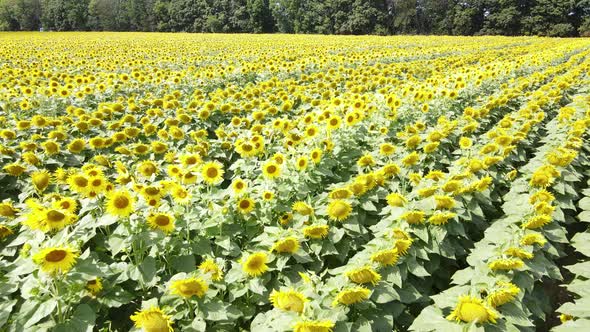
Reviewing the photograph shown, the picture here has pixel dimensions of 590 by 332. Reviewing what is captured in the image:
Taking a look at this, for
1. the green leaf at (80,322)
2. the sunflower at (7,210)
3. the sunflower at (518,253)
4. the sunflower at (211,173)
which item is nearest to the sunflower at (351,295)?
the sunflower at (518,253)

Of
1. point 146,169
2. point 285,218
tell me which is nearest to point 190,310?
point 285,218

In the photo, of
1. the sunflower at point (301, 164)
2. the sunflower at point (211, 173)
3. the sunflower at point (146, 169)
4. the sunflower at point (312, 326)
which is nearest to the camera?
the sunflower at point (312, 326)

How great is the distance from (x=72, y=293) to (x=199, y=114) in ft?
14.9

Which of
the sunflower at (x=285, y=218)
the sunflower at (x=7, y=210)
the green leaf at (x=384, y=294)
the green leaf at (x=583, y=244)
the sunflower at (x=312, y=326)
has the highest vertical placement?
the sunflower at (x=7, y=210)

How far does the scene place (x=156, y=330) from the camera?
83.2 inches

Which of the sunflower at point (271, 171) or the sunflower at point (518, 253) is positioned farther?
the sunflower at point (271, 171)

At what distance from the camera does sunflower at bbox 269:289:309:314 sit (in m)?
2.18

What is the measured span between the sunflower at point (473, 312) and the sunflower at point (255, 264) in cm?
129

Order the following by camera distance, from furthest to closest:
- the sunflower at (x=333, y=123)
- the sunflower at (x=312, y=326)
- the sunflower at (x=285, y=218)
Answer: the sunflower at (x=333, y=123) → the sunflower at (x=285, y=218) → the sunflower at (x=312, y=326)

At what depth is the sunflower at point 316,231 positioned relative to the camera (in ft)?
10.2

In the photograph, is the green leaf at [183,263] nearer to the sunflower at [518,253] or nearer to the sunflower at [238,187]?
the sunflower at [238,187]

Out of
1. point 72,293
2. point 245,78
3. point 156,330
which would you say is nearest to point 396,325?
point 156,330

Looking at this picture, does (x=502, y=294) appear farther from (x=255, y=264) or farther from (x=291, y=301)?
(x=255, y=264)

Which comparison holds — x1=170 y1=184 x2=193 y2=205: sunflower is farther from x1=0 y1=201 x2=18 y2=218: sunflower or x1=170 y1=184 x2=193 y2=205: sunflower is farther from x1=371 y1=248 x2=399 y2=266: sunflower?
→ x1=371 y1=248 x2=399 y2=266: sunflower
